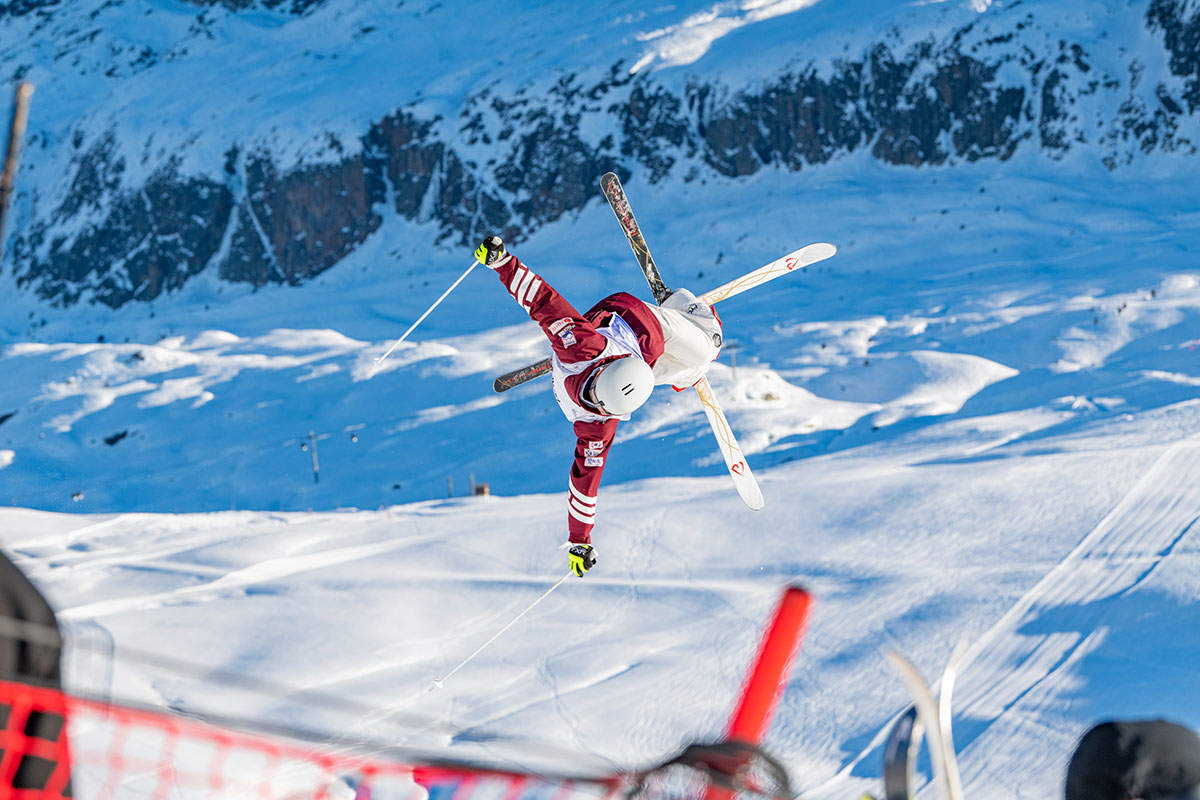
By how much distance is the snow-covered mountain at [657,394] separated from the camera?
637 centimetres

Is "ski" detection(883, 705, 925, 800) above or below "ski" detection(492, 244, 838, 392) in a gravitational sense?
above

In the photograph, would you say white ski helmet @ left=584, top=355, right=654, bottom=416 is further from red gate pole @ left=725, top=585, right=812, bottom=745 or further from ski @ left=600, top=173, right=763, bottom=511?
red gate pole @ left=725, top=585, right=812, bottom=745

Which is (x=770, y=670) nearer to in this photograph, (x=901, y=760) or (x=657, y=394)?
(x=901, y=760)

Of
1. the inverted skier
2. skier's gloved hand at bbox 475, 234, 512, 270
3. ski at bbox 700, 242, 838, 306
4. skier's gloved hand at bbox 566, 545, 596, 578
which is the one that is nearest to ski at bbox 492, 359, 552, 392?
the inverted skier

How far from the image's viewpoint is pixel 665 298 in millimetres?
6188

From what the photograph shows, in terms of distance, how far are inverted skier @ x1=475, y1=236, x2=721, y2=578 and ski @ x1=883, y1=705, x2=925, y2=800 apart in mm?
3342

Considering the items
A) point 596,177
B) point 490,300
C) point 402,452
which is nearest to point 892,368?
point 402,452

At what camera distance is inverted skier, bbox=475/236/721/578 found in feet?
16.2

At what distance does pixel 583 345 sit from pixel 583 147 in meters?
43.9

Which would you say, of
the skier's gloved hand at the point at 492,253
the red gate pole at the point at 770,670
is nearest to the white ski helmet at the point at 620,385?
the skier's gloved hand at the point at 492,253

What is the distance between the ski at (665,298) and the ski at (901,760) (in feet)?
15.4

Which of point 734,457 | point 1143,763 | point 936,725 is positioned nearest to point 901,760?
point 936,725

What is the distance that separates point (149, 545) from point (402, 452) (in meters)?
10.2

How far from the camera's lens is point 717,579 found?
767 centimetres
